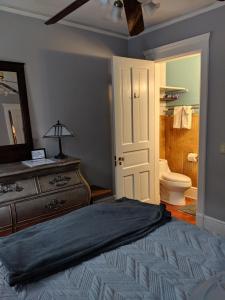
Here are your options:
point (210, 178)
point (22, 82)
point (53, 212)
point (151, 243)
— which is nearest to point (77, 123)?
point (22, 82)

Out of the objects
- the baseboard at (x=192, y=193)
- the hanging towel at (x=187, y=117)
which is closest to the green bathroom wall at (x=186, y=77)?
the hanging towel at (x=187, y=117)

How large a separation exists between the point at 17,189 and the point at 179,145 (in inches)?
113

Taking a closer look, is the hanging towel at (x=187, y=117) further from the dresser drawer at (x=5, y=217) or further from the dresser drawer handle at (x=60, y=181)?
the dresser drawer at (x=5, y=217)

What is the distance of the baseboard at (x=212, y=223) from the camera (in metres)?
2.73

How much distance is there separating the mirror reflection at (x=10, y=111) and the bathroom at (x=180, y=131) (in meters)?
2.23

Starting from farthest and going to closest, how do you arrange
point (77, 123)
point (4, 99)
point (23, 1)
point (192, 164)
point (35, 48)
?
Result: point (192, 164) → point (77, 123) → point (35, 48) → point (4, 99) → point (23, 1)

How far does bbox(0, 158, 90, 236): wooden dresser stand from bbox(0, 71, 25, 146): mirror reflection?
0.30 meters

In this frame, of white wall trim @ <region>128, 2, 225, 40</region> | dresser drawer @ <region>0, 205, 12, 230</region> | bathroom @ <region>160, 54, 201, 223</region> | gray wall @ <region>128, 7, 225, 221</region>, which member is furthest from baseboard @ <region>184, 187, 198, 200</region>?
dresser drawer @ <region>0, 205, 12, 230</region>

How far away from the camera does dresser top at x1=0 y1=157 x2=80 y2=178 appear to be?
2094 mm

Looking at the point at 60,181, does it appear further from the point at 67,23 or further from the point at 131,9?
the point at 67,23

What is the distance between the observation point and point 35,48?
2588 millimetres

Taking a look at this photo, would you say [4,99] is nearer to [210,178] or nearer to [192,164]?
[210,178]

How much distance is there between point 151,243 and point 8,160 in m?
1.77

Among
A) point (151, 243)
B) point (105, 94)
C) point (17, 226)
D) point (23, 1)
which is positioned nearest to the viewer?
point (151, 243)
